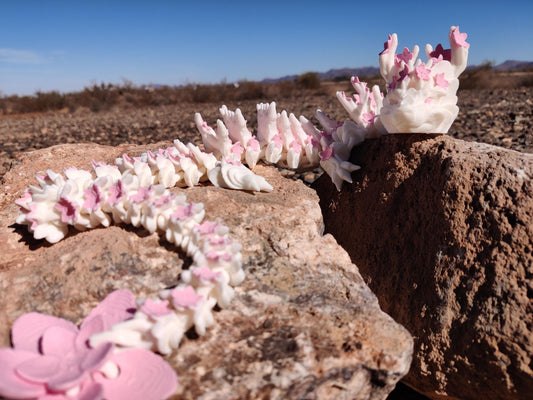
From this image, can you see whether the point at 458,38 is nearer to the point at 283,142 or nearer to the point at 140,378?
the point at 283,142

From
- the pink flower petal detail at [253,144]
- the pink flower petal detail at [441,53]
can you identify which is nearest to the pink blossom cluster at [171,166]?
the pink flower petal detail at [253,144]

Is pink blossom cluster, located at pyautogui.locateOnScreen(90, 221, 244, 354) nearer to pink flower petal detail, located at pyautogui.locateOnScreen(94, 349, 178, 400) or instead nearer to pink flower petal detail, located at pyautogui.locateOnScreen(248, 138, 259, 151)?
pink flower petal detail, located at pyautogui.locateOnScreen(94, 349, 178, 400)

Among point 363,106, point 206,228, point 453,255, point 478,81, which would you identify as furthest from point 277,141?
point 478,81

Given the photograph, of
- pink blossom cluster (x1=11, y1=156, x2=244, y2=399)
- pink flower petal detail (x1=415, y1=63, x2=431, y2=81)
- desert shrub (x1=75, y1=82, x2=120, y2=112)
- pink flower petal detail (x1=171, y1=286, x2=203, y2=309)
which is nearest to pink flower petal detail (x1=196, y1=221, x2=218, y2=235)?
pink blossom cluster (x1=11, y1=156, x2=244, y2=399)

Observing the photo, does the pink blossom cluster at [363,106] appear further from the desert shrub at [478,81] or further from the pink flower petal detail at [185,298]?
the desert shrub at [478,81]

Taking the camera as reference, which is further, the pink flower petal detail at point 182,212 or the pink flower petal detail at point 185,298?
the pink flower petal detail at point 182,212

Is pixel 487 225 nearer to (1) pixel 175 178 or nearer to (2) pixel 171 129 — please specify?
(1) pixel 175 178

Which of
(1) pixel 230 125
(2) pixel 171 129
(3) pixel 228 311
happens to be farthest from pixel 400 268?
(2) pixel 171 129
